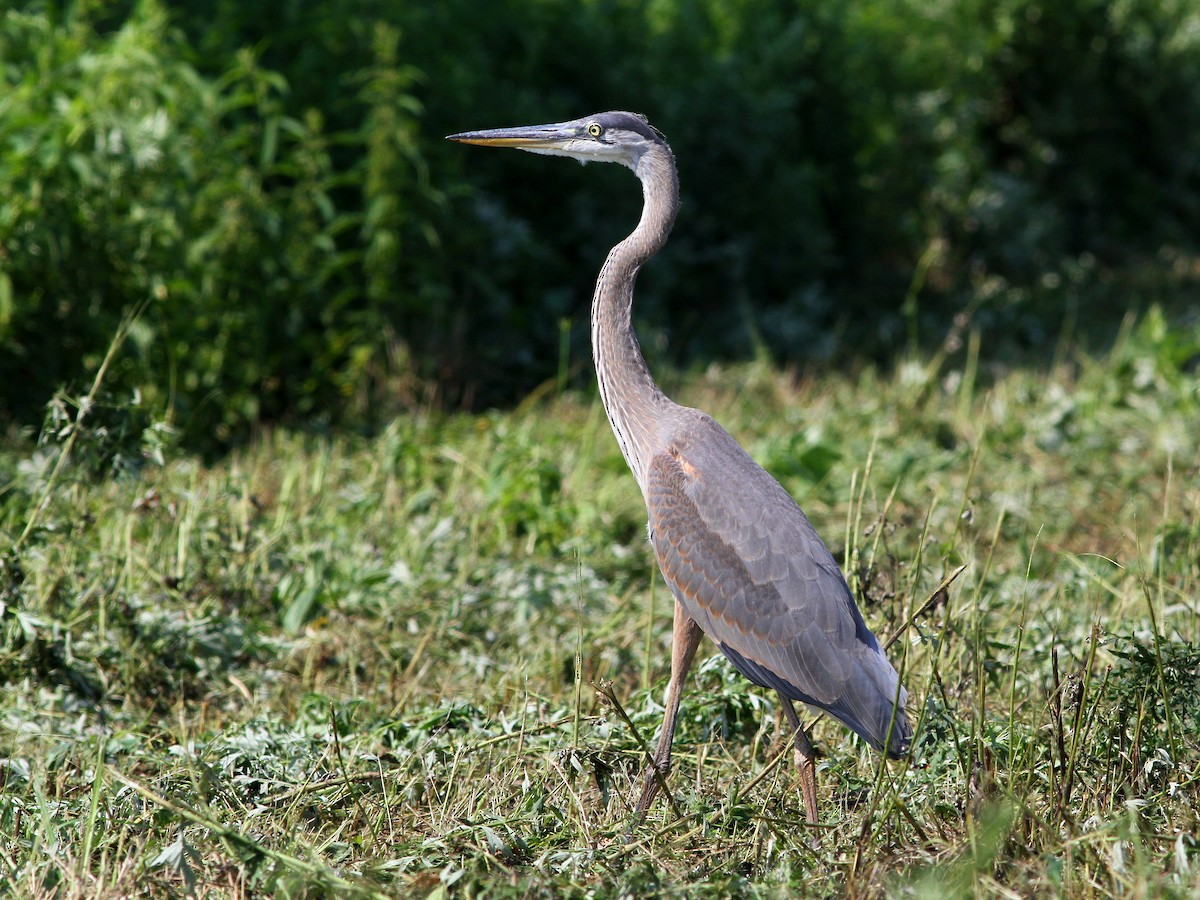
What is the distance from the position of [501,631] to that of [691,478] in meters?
1.32

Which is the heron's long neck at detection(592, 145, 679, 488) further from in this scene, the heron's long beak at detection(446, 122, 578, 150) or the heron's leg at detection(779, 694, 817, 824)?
the heron's leg at detection(779, 694, 817, 824)

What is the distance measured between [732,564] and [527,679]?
2.96 ft

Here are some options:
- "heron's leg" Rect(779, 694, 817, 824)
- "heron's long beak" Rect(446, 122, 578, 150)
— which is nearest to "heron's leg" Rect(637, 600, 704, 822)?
"heron's leg" Rect(779, 694, 817, 824)

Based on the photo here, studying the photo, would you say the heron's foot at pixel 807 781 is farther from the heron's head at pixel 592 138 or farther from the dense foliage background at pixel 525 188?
the dense foliage background at pixel 525 188

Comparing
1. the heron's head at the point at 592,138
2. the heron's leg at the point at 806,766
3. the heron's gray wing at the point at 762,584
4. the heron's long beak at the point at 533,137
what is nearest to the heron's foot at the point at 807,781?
the heron's leg at the point at 806,766

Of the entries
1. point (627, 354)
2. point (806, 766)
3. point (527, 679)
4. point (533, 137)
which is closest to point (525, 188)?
point (533, 137)

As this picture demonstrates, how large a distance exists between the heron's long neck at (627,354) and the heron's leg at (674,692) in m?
0.45

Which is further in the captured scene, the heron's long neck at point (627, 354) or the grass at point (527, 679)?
the heron's long neck at point (627, 354)

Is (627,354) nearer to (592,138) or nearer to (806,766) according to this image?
(592,138)

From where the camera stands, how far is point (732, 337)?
27.1ft

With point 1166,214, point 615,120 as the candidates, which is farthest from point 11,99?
point 1166,214

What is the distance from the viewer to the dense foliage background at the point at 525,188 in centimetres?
577

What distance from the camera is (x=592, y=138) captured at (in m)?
4.19

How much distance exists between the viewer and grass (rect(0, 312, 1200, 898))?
3.05 meters
